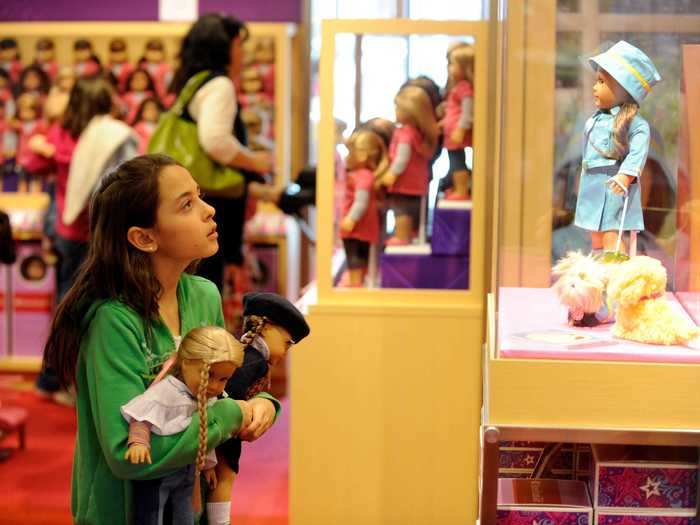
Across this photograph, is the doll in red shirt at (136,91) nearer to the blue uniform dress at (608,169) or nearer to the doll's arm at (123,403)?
the blue uniform dress at (608,169)

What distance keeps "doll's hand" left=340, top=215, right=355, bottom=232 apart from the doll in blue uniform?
118 centimetres

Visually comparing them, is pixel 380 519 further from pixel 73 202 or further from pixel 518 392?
pixel 73 202

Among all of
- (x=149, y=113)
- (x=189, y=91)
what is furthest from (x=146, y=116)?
(x=189, y=91)

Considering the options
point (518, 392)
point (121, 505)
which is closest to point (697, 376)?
point (518, 392)

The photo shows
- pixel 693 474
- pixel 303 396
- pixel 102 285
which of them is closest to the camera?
pixel 102 285

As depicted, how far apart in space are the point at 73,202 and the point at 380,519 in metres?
2.14

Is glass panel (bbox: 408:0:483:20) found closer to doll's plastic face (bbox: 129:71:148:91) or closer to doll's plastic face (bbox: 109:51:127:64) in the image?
doll's plastic face (bbox: 129:71:148:91)

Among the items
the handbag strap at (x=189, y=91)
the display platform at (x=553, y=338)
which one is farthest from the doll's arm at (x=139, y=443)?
the handbag strap at (x=189, y=91)

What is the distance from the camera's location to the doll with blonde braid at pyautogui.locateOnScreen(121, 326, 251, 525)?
73.6 inches

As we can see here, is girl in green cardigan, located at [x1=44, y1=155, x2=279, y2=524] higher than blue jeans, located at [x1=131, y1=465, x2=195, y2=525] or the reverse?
higher

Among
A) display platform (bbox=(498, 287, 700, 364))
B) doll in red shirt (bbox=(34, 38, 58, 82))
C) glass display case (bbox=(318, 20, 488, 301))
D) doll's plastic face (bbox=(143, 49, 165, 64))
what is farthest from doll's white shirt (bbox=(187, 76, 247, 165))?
display platform (bbox=(498, 287, 700, 364))

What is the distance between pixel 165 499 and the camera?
6.49 feet

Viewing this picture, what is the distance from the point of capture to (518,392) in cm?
232

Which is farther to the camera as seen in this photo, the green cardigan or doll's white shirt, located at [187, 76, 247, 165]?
doll's white shirt, located at [187, 76, 247, 165]
